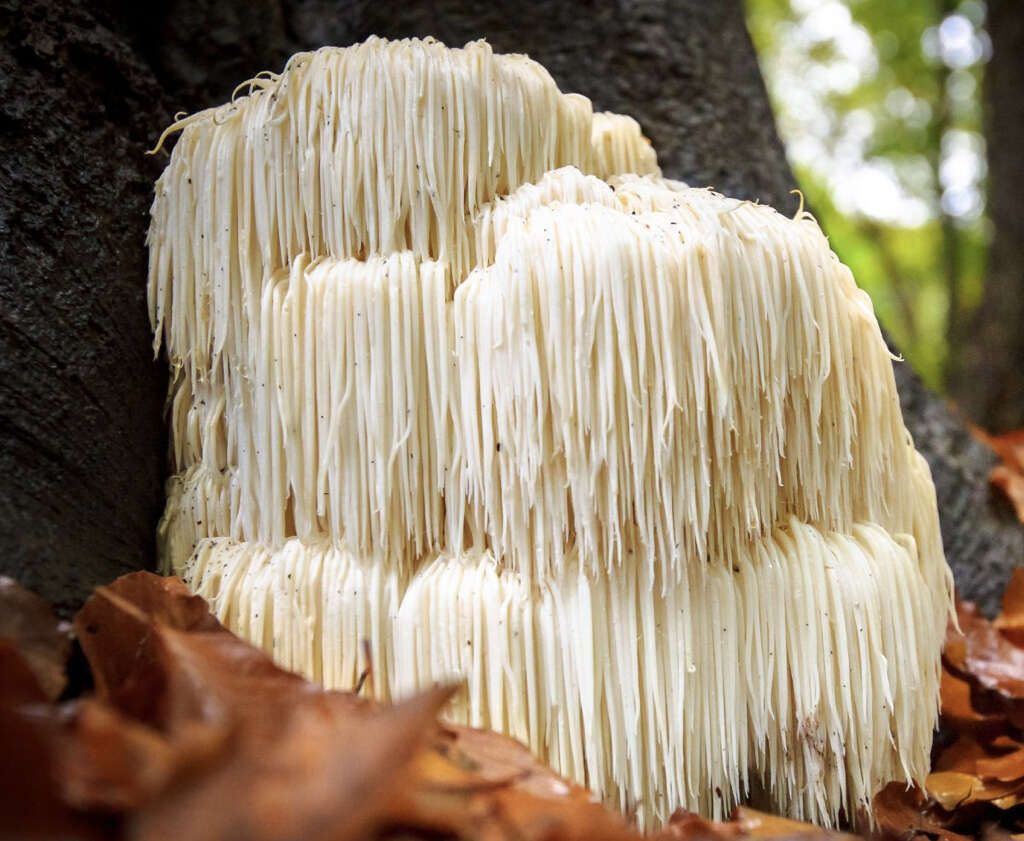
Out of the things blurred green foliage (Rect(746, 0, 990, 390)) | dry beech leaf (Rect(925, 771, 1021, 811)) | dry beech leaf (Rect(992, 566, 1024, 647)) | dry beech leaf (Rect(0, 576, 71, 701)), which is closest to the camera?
dry beech leaf (Rect(0, 576, 71, 701))

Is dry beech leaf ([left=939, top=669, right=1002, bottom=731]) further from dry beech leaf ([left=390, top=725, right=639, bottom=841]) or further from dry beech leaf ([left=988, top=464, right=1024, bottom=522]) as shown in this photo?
dry beech leaf ([left=390, top=725, right=639, bottom=841])

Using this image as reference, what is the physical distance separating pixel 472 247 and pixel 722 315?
1.65 feet

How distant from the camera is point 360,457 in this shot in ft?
5.07

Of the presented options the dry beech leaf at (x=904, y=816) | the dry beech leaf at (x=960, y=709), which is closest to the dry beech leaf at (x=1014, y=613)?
the dry beech leaf at (x=960, y=709)

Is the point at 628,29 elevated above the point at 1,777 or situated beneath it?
elevated above

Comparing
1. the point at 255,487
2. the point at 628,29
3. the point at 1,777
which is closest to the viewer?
the point at 1,777

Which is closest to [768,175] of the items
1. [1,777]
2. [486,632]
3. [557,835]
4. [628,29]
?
[628,29]

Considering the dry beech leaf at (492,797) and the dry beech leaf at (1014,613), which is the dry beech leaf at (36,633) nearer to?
the dry beech leaf at (492,797)

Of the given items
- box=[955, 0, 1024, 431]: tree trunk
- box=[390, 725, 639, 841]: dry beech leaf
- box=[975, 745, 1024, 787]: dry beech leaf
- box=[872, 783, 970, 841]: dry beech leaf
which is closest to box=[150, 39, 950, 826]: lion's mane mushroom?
box=[872, 783, 970, 841]: dry beech leaf

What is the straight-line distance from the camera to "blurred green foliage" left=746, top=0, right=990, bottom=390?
34.7ft

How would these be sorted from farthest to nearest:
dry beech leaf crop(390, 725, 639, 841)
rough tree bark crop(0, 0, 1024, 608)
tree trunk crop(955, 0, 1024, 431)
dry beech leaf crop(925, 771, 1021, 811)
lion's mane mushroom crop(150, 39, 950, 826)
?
tree trunk crop(955, 0, 1024, 431), dry beech leaf crop(925, 771, 1021, 811), rough tree bark crop(0, 0, 1024, 608), lion's mane mushroom crop(150, 39, 950, 826), dry beech leaf crop(390, 725, 639, 841)

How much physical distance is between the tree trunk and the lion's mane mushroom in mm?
4297

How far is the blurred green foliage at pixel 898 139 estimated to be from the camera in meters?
10.6

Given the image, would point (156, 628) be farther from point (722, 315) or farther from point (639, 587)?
point (722, 315)
